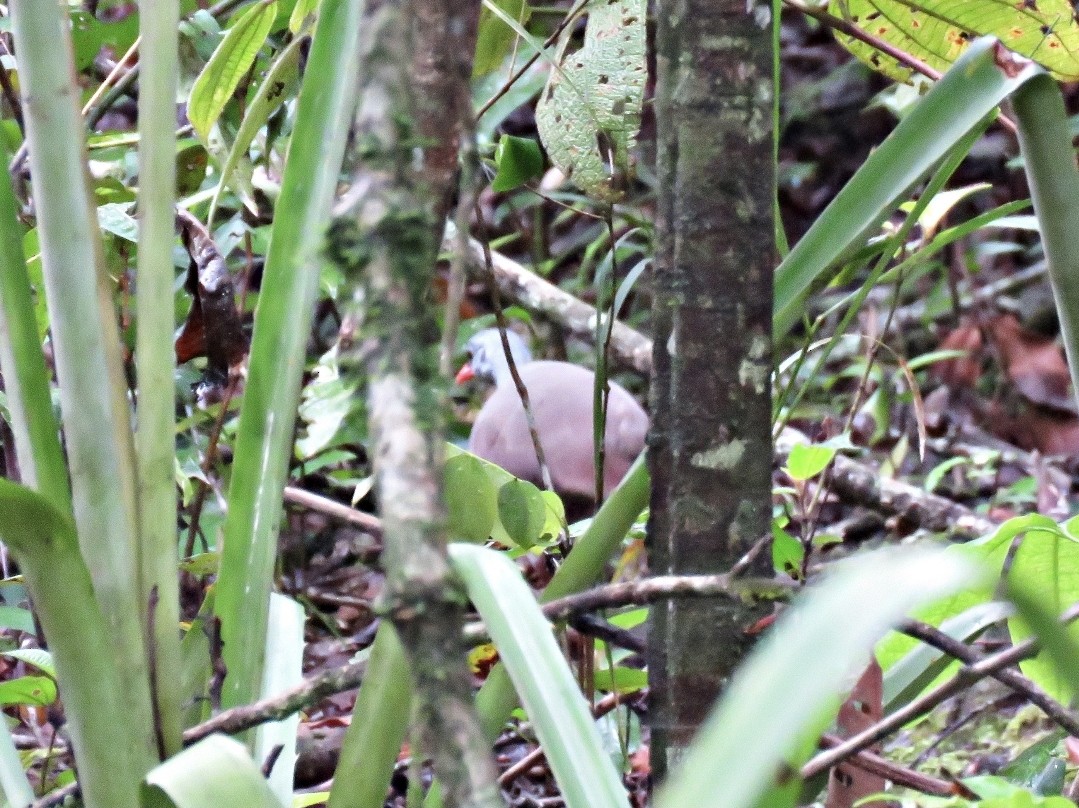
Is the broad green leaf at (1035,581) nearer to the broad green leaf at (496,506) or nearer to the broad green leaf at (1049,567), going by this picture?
the broad green leaf at (1049,567)

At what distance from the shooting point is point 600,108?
0.83 m

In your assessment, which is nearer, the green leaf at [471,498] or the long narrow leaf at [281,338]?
the long narrow leaf at [281,338]

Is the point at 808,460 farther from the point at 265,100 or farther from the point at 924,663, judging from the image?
the point at 265,100

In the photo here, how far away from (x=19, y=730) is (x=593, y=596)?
1.01m

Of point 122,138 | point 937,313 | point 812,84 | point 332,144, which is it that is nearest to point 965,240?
point 937,313

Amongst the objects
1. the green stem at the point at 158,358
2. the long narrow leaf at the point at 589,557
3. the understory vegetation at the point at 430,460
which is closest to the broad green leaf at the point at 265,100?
the understory vegetation at the point at 430,460

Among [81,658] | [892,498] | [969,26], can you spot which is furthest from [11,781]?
[892,498]

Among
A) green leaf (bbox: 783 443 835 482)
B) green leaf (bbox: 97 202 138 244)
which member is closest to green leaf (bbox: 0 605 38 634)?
green leaf (bbox: 97 202 138 244)

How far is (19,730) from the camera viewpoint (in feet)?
4.19

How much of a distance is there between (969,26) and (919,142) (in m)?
0.35

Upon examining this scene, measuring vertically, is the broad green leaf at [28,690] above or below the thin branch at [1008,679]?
below

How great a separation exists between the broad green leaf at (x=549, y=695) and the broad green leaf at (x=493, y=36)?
680 mm

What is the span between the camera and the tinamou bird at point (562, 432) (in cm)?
236

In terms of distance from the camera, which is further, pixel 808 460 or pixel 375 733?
pixel 808 460
